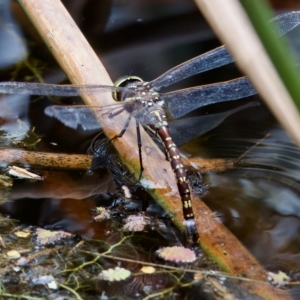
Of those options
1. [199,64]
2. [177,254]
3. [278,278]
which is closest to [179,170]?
[177,254]

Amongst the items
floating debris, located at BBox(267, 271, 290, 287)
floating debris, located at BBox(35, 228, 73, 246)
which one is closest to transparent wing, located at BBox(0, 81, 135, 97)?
floating debris, located at BBox(35, 228, 73, 246)

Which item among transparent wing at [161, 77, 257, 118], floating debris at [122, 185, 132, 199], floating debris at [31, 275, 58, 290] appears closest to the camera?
floating debris at [31, 275, 58, 290]

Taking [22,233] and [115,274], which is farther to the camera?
[22,233]

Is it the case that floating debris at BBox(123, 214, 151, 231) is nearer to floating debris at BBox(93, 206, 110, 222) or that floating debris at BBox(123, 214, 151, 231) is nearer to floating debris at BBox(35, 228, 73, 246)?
floating debris at BBox(93, 206, 110, 222)

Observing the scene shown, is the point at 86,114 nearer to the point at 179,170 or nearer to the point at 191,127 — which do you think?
the point at 179,170

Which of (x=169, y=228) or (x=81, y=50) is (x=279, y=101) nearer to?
(x=169, y=228)

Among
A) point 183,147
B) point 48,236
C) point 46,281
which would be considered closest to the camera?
point 46,281

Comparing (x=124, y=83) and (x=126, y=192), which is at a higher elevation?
(x=124, y=83)

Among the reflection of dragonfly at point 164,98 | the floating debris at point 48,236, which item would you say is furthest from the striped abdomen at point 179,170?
the floating debris at point 48,236
